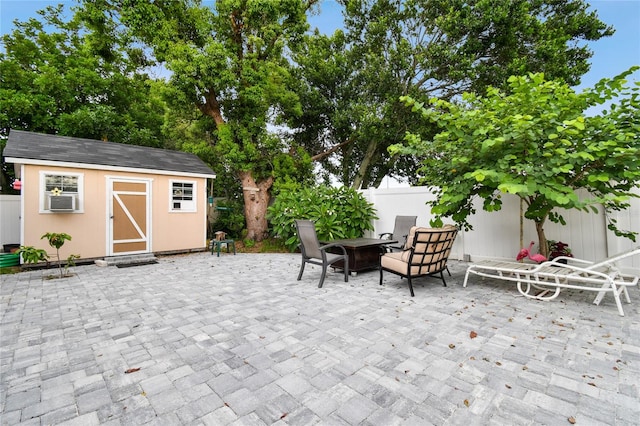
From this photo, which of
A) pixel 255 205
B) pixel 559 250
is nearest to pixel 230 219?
pixel 255 205

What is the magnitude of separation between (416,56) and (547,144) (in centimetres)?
805

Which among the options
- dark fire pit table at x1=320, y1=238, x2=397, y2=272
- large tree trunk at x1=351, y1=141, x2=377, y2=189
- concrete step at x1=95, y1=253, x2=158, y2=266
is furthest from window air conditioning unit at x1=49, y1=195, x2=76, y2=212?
large tree trunk at x1=351, y1=141, x2=377, y2=189

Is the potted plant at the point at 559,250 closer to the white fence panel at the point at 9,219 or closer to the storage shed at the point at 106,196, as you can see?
the storage shed at the point at 106,196

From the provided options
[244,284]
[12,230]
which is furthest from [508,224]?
[12,230]

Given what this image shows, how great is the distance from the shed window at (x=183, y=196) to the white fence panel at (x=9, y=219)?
412 centimetres

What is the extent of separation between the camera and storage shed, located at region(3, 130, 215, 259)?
6441 millimetres

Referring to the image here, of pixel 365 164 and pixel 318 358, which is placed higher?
pixel 365 164

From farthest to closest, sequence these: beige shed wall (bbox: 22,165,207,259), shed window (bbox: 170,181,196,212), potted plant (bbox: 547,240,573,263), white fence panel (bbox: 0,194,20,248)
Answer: shed window (bbox: 170,181,196,212)
white fence panel (bbox: 0,194,20,248)
beige shed wall (bbox: 22,165,207,259)
potted plant (bbox: 547,240,573,263)

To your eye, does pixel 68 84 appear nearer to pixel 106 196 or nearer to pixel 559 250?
pixel 106 196

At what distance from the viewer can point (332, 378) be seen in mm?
2086

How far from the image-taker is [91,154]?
741 centimetres

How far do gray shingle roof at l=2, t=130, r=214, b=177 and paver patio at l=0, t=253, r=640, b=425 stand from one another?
12.8ft

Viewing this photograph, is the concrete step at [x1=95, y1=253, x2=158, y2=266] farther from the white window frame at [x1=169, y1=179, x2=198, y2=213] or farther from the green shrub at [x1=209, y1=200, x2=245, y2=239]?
the green shrub at [x1=209, y1=200, x2=245, y2=239]

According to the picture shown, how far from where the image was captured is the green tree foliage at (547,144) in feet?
10.9
